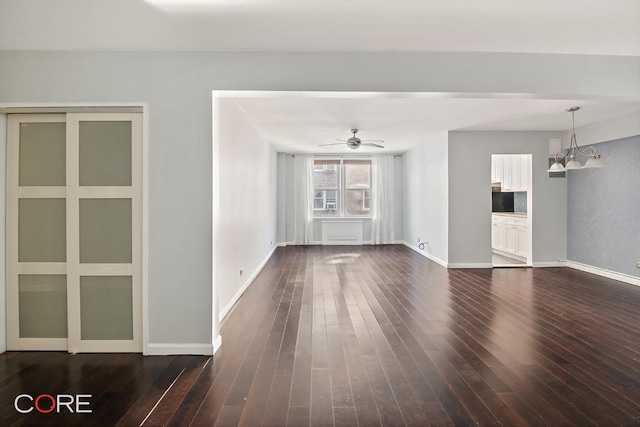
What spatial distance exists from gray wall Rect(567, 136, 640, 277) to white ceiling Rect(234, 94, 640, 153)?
76 cm

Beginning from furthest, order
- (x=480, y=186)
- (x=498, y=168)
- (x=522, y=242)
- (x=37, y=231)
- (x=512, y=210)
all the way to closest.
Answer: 1. (x=512, y=210)
2. (x=498, y=168)
3. (x=522, y=242)
4. (x=480, y=186)
5. (x=37, y=231)

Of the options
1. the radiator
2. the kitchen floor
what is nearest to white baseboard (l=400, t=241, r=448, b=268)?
the kitchen floor

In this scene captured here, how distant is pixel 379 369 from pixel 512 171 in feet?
22.7

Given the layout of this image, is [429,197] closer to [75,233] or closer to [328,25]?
[328,25]

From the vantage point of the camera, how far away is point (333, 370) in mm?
2836

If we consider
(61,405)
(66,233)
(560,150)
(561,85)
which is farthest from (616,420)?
(560,150)

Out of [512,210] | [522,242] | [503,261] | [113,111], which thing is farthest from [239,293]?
[512,210]

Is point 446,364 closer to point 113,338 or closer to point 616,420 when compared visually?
point 616,420

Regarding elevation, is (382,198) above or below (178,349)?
above

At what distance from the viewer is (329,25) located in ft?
8.82

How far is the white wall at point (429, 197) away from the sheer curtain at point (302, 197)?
275cm

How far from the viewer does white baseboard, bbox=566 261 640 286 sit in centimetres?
569

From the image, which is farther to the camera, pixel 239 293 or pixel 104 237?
pixel 239 293

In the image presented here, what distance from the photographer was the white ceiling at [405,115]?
4.82 m
